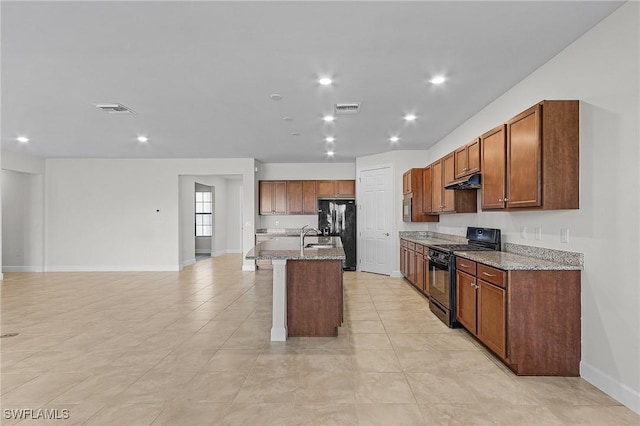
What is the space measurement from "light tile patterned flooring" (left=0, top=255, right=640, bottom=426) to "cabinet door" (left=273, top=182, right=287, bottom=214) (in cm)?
395

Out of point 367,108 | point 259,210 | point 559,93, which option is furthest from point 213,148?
point 559,93

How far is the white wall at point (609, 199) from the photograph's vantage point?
2291 millimetres

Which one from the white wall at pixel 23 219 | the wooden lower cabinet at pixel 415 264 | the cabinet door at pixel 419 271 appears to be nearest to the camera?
the wooden lower cabinet at pixel 415 264

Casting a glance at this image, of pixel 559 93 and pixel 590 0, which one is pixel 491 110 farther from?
pixel 590 0

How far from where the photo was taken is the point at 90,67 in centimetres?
325

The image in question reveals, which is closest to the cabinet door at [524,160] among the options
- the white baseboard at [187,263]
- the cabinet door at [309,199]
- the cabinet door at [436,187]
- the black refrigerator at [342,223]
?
the cabinet door at [436,187]

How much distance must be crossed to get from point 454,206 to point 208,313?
12.1 ft

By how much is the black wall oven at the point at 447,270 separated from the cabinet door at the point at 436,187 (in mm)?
833

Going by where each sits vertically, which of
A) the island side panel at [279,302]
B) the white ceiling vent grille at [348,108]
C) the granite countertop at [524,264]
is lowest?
the island side panel at [279,302]

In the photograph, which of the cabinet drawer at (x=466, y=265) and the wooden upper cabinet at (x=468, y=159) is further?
the wooden upper cabinet at (x=468, y=159)

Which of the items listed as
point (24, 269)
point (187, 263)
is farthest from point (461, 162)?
point (24, 269)

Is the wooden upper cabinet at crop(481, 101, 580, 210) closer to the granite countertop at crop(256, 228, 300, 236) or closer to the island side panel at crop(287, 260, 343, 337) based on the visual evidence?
the island side panel at crop(287, 260, 343, 337)

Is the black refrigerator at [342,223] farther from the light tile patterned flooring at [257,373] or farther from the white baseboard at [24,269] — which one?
the white baseboard at [24,269]

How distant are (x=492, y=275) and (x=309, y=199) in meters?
6.02
